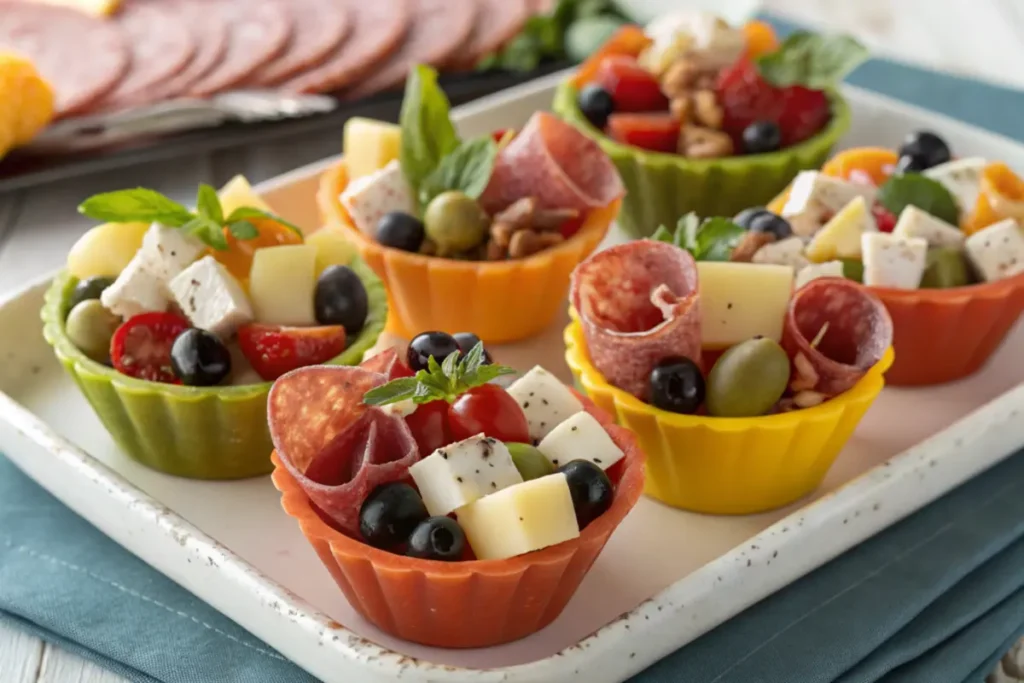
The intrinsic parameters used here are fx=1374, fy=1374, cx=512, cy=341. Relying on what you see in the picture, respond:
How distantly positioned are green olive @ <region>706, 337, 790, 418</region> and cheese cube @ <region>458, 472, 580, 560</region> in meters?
0.49

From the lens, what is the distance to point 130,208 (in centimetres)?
265

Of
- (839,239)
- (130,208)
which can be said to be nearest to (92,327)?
(130,208)

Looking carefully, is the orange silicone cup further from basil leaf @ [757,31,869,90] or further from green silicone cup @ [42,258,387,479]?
basil leaf @ [757,31,869,90]

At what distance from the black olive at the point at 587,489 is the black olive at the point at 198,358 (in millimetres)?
755

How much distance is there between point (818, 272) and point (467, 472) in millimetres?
938

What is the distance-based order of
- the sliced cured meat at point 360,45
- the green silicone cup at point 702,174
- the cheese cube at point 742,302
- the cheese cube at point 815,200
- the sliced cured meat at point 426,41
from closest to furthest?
the cheese cube at point 742,302 → the cheese cube at point 815,200 → the green silicone cup at point 702,174 → the sliced cured meat at point 360,45 → the sliced cured meat at point 426,41

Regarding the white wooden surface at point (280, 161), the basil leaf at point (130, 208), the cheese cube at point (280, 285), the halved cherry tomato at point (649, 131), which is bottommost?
the white wooden surface at point (280, 161)

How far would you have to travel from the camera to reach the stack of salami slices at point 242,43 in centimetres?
419

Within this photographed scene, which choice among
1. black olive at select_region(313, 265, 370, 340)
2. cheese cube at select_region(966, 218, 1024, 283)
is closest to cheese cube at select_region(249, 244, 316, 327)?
black olive at select_region(313, 265, 370, 340)

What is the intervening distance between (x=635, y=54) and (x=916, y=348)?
1.32m

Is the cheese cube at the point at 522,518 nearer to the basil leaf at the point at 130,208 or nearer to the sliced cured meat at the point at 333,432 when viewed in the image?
the sliced cured meat at the point at 333,432

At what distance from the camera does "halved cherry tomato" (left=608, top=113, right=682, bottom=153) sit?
3.54 m

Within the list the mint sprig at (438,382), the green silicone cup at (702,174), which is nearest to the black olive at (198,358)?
the mint sprig at (438,382)

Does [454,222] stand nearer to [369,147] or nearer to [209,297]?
[369,147]
